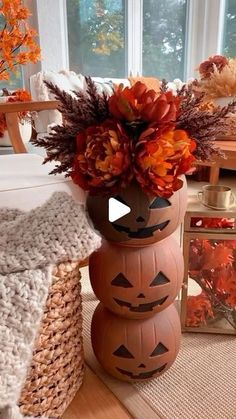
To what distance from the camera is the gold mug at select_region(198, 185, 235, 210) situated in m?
0.94

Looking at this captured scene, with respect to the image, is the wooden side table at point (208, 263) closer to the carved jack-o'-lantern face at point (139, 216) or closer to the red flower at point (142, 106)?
the carved jack-o'-lantern face at point (139, 216)

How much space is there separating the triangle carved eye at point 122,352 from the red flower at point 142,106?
500mm

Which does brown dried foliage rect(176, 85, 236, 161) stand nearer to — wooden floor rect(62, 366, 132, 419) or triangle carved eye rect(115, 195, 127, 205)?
triangle carved eye rect(115, 195, 127, 205)

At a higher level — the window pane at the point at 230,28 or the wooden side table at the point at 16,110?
the window pane at the point at 230,28

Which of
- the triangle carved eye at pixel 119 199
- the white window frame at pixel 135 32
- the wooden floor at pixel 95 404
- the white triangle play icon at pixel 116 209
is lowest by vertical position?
the wooden floor at pixel 95 404

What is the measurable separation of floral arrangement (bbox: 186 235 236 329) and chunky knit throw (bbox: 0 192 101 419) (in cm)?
44

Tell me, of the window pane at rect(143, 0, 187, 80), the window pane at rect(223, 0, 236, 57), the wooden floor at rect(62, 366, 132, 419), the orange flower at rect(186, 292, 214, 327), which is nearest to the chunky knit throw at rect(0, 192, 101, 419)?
the wooden floor at rect(62, 366, 132, 419)

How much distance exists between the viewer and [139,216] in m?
0.71

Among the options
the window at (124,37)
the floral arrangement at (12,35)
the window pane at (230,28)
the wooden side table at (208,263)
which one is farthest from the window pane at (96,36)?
the wooden side table at (208,263)

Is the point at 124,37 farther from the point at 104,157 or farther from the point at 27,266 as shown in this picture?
the point at 27,266

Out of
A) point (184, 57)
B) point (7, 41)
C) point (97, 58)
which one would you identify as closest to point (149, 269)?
point (7, 41)

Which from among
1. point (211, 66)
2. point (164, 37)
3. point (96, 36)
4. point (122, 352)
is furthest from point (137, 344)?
point (164, 37)

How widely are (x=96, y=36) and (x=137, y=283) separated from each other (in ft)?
9.22

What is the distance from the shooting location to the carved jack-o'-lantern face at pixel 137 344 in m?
0.81
